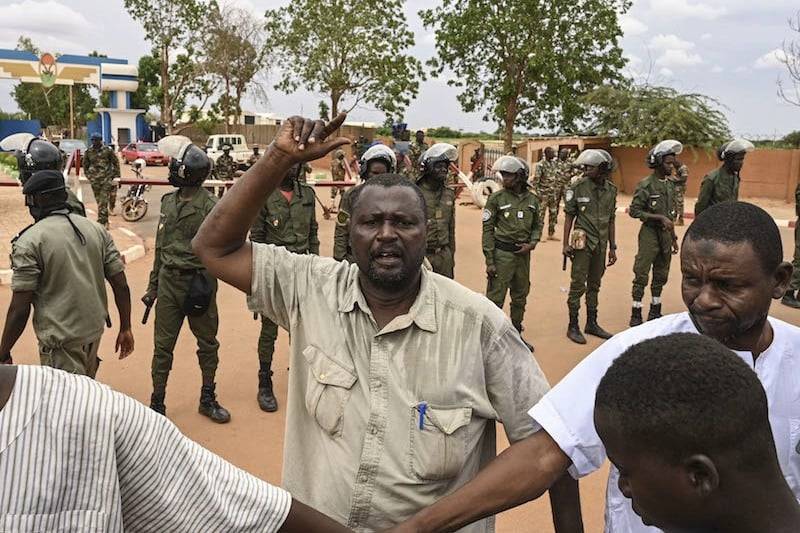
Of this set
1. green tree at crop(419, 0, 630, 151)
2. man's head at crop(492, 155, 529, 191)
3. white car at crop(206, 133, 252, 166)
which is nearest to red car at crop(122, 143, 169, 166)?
white car at crop(206, 133, 252, 166)

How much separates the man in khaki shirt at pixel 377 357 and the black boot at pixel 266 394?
126 inches

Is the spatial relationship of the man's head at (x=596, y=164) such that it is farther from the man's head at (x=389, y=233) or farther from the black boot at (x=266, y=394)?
the man's head at (x=389, y=233)

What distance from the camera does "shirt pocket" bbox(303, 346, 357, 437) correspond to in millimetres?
1804

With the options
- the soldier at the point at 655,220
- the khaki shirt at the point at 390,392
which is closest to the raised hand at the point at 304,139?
the khaki shirt at the point at 390,392

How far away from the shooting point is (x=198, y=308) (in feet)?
15.5

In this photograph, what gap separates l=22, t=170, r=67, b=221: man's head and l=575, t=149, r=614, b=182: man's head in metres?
4.96

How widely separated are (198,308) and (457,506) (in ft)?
11.3

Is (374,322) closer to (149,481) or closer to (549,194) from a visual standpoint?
(149,481)

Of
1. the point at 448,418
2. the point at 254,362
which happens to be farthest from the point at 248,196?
the point at 254,362

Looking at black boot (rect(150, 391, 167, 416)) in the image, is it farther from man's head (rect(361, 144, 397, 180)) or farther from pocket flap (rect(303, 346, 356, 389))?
pocket flap (rect(303, 346, 356, 389))

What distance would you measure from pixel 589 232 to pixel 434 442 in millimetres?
5624

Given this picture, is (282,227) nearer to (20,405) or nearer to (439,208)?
(439,208)

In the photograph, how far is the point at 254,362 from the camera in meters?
6.06

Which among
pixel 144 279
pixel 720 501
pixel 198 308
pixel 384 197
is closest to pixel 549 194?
pixel 144 279
